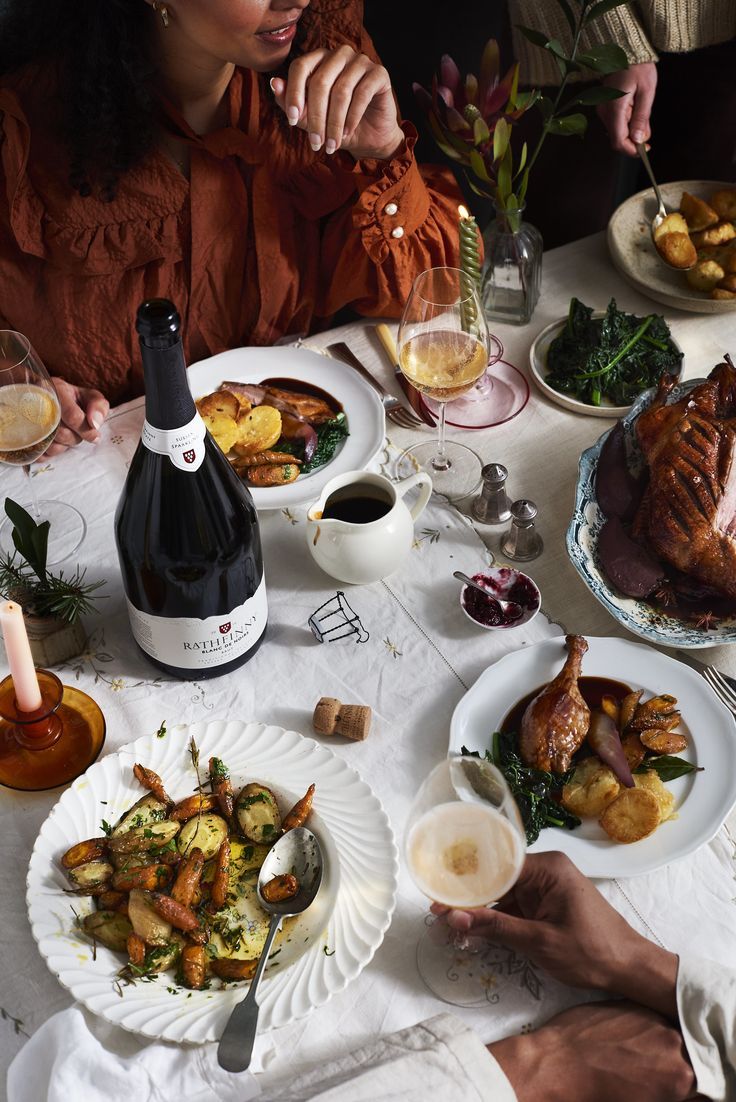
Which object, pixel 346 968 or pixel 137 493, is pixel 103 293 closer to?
pixel 137 493

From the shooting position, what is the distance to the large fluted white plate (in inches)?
37.7

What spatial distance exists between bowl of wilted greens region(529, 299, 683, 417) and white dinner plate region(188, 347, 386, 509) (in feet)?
0.98

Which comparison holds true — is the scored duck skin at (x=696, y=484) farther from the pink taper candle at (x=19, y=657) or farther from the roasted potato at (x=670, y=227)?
the pink taper candle at (x=19, y=657)

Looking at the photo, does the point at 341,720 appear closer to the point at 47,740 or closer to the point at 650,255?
the point at 47,740

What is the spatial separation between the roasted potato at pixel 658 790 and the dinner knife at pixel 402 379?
0.69 metres

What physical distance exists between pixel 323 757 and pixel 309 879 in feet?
0.47

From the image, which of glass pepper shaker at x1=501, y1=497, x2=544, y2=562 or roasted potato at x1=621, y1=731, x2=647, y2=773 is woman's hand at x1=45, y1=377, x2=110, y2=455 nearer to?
glass pepper shaker at x1=501, y1=497, x2=544, y2=562

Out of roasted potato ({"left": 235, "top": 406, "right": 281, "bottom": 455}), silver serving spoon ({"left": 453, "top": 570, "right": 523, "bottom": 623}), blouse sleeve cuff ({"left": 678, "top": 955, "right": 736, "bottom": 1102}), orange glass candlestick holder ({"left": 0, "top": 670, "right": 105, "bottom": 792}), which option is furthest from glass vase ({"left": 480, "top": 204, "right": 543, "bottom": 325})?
blouse sleeve cuff ({"left": 678, "top": 955, "right": 736, "bottom": 1102})

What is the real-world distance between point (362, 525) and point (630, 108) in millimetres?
1158

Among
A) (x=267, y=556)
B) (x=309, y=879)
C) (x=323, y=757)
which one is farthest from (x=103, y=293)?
(x=309, y=879)

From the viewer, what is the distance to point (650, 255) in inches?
72.7

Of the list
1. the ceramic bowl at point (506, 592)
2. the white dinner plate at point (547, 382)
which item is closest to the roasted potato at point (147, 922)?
the ceramic bowl at point (506, 592)

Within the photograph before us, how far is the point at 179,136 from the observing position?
1.72 metres

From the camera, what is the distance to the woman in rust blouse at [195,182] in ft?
5.13
